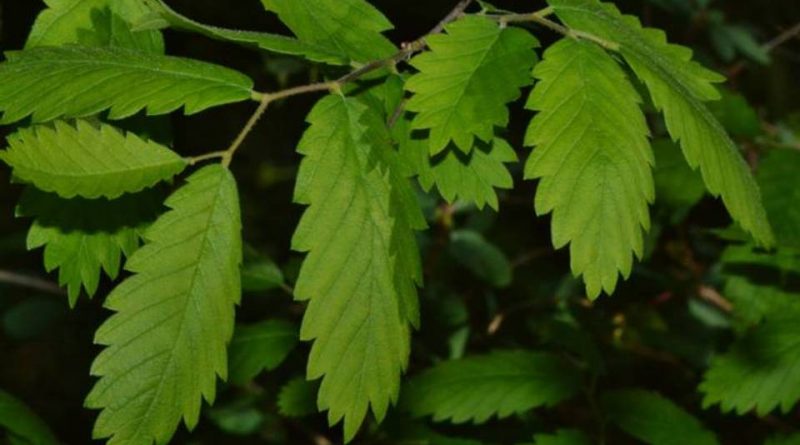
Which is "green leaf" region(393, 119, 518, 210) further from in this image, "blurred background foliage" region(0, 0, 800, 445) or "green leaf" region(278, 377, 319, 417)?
"green leaf" region(278, 377, 319, 417)

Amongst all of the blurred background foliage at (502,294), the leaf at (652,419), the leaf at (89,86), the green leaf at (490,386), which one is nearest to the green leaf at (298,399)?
the blurred background foliage at (502,294)

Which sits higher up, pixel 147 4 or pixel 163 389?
pixel 147 4

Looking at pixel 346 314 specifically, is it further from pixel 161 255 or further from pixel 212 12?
pixel 212 12

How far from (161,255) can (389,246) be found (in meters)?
0.26

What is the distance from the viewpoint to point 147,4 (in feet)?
4.43

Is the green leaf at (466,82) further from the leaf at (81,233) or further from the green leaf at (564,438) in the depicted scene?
the green leaf at (564,438)

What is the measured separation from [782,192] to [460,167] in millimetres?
1084

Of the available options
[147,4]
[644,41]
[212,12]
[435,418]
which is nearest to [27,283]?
[212,12]

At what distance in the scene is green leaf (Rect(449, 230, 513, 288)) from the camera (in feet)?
8.56

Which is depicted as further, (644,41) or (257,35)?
(644,41)

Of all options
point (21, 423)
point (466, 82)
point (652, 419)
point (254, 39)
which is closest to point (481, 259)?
point (652, 419)

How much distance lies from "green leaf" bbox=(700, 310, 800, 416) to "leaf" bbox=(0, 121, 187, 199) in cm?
122

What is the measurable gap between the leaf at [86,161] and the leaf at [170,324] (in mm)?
59

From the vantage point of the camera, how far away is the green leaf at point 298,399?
1.93 meters
